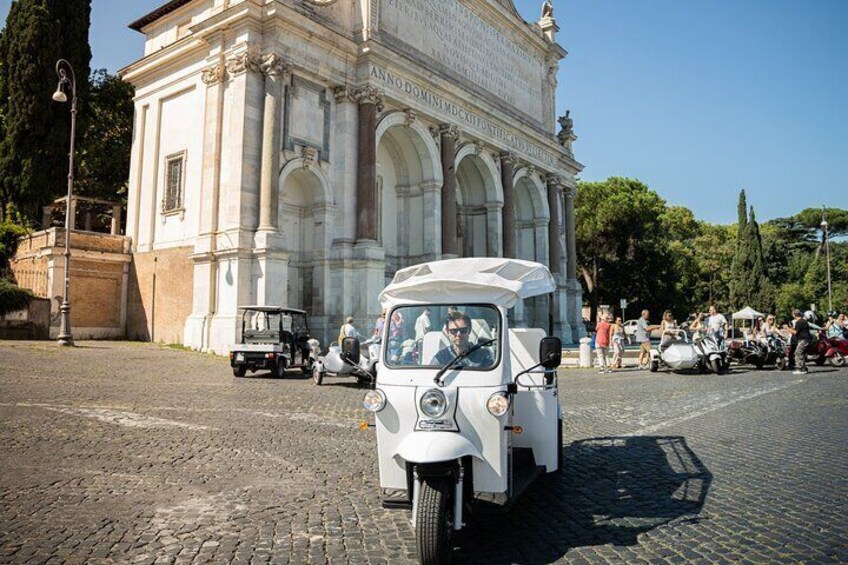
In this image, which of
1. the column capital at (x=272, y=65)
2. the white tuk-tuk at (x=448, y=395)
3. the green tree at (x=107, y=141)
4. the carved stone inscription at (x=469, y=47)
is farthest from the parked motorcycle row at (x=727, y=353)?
the green tree at (x=107, y=141)

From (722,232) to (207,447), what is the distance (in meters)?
66.6

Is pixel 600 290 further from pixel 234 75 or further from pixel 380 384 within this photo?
pixel 380 384

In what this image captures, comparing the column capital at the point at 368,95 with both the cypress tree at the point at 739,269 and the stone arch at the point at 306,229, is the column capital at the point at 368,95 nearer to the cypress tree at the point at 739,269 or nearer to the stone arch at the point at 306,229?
the stone arch at the point at 306,229

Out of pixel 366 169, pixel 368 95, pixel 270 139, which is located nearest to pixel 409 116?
pixel 368 95

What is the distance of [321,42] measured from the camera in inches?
863

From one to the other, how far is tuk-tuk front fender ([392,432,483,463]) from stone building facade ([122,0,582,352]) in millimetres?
16015

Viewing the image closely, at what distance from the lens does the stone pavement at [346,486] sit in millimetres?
3957

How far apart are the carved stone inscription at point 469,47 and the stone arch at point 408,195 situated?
4.33 metres

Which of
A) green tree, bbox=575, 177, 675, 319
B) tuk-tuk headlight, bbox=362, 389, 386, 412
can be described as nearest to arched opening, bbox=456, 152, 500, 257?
green tree, bbox=575, 177, 675, 319

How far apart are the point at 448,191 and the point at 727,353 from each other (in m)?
14.2

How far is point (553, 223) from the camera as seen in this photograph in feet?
119

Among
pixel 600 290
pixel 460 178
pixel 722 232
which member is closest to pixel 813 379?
pixel 460 178

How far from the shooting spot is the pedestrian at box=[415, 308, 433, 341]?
453 centimetres

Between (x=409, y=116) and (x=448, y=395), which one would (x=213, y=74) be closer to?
(x=409, y=116)
